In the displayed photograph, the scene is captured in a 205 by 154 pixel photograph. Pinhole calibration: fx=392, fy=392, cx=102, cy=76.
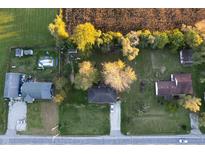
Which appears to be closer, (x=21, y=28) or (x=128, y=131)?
(x=128, y=131)

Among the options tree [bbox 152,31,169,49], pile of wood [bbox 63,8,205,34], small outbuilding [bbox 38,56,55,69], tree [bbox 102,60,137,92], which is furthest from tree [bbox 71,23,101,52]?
tree [bbox 152,31,169,49]

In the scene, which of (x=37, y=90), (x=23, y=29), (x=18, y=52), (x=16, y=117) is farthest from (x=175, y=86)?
(x=23, y=29)

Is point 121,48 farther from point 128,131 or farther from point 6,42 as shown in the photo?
point 6,42

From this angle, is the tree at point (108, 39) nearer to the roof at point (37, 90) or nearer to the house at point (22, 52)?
the roof at point (37, 90)

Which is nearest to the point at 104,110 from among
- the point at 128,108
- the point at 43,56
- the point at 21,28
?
the point at 128,108

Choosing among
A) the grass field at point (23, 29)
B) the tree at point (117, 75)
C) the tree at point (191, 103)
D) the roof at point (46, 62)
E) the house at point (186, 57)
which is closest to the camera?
the tree at point (117, 75)

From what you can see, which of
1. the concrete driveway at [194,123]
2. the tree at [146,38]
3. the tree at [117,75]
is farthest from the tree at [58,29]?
the concrete driveway at [194,123]
